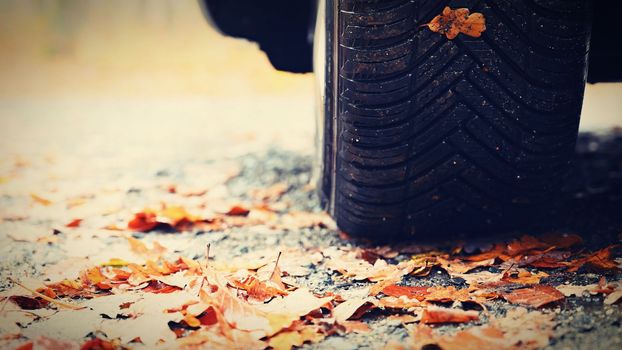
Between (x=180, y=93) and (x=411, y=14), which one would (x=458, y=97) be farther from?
(x=180, y=93)

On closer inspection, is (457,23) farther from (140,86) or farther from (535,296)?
(140,86)

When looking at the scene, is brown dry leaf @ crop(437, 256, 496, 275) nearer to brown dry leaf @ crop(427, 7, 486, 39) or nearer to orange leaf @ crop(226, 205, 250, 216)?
brown dry leaf @ crop(427, 7, 486, 39)

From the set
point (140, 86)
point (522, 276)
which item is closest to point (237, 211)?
point (522, 276)

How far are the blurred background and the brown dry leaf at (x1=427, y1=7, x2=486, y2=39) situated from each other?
205 cm

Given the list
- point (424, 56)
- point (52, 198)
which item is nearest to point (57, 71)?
point (52, 198)

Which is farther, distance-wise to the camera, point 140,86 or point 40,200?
point 140,86

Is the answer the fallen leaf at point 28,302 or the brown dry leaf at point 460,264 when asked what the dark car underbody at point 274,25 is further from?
the fallen leaf at point 28,302

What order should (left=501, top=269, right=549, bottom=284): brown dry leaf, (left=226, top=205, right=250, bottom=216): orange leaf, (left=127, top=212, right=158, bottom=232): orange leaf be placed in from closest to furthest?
(left=501, top=269, right=549, bottom=284): brown dry leaf < (left=127, top=212, right=158, bottom=232): orange leaf < (left=226, top=205, right=250, bottom=216): orange leaf

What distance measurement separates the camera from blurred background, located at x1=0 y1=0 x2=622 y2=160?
4004 mm

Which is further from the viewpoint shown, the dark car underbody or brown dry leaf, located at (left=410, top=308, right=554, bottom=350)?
the dark car underbody

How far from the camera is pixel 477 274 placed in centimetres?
160

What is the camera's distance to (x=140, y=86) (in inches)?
250

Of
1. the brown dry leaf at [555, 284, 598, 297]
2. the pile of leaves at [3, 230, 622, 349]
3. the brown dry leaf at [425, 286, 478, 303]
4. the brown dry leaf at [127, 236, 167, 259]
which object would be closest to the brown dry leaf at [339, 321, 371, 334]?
the pile of leaves at [3, 230, 622, 349]

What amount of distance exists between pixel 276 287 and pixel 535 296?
0.74 m
